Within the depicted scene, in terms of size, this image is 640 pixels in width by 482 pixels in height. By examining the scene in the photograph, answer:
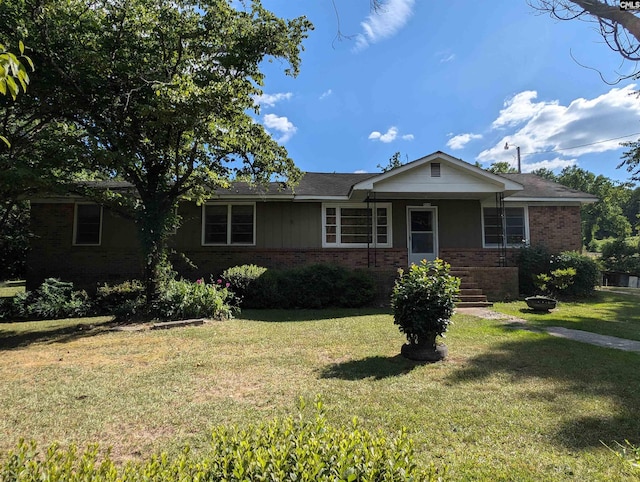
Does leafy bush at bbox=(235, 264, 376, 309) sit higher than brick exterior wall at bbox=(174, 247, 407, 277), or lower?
lower

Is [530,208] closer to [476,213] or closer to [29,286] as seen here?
[476,213]

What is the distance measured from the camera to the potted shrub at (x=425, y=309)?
215 inches

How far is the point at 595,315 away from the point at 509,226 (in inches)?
239

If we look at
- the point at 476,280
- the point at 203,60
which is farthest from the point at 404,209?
the point at 203,60

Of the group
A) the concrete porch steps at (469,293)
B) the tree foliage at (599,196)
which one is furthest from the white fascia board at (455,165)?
the tree foliage at (599,196)

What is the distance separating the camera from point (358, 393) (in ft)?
13.8

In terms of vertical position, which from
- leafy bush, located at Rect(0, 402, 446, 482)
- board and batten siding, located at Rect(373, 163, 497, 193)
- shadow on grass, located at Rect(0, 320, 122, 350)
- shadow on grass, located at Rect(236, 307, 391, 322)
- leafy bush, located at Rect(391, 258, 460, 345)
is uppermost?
board and batten siding, located at Rect(373, 163, 497, 193)

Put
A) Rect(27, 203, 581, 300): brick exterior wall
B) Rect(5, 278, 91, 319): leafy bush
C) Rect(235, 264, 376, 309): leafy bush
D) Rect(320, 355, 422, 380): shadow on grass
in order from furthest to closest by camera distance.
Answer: Rect(27, 203, 581, 300): brick exterior wall → Rect(235, 264, 376, 309): leafy bush → Rect(5, 278, 91, 319): leafy bush → Rect(320, 355, 422, 380): shadow on grass

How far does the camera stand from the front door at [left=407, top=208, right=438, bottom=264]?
594 inches

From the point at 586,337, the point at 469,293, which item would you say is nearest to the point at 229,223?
the point at 469,293

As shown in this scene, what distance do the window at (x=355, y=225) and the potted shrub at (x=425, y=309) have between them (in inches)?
363

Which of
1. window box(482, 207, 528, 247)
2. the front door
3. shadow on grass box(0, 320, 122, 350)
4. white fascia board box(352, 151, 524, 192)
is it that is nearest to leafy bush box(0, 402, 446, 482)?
shadow on grass box(0, 320, 122, 350)

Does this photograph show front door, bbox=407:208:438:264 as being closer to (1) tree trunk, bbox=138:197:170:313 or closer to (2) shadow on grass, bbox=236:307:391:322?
(2) shadow on grass, bbox=236:307:391:322

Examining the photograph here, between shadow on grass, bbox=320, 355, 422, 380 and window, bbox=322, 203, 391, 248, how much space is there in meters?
9.29
